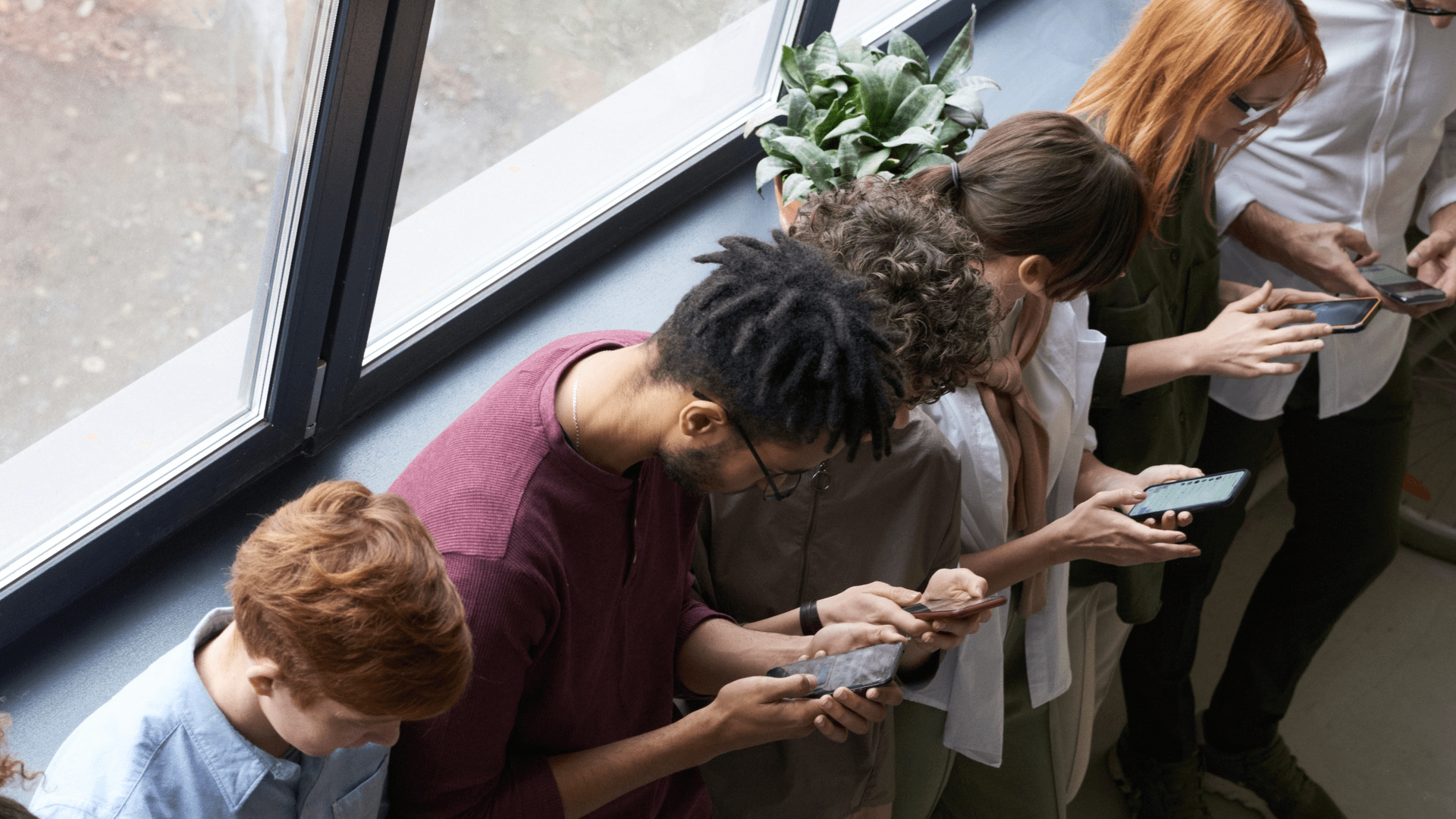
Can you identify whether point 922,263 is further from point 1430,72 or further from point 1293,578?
point 1293,578

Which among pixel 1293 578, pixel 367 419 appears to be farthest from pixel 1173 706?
pixel 367 419

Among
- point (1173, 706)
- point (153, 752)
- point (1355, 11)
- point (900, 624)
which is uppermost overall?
point (1355, 11)

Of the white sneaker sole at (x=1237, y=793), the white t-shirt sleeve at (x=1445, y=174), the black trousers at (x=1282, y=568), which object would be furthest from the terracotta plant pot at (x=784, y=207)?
the white sneaker sole at (x=1237, y=793)

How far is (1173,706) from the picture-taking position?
10.8 ft

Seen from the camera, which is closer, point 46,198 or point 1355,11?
point 46,198

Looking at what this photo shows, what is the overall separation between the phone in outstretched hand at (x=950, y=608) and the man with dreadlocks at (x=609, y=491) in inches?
6.3

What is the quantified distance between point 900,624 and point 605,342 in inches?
26.0

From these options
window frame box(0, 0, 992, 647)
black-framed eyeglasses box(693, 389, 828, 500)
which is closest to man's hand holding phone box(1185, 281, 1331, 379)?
black-framed eyeglasses box(693, 389, 828, 500)

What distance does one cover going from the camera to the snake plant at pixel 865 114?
2.27m

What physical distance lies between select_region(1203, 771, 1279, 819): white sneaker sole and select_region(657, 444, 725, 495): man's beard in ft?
9.36

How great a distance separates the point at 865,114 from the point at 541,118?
70 cm

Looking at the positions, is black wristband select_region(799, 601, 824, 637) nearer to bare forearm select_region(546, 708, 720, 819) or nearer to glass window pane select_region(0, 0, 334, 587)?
bare forearm select_region(546, 708, 720, 819)

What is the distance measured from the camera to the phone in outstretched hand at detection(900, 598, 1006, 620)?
64.6 inches

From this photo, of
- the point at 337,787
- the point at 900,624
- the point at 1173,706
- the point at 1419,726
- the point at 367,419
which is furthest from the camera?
the point at 1419,726
